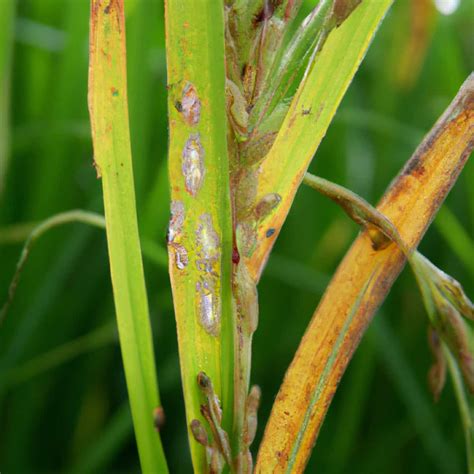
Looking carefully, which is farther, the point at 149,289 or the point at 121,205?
the point at 149,289

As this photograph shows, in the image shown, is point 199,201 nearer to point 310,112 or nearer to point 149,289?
point 310,112

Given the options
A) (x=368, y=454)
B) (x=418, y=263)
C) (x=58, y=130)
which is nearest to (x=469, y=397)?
(x=418, y=263)

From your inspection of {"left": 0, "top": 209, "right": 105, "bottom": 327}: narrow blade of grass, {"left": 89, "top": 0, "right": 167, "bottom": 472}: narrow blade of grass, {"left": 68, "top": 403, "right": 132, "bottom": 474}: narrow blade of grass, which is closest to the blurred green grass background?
{"left": 68, "top": 403, "right": 132, "bottom": 474}: narrow blade of grass

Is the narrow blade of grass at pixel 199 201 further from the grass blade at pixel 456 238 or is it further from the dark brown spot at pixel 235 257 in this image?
the grass blade at pixel 456 238

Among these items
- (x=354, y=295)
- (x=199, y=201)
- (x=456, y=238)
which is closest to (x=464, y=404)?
(x=354, y=295)

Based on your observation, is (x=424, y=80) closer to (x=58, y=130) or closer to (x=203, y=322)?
(x=58, y=130)

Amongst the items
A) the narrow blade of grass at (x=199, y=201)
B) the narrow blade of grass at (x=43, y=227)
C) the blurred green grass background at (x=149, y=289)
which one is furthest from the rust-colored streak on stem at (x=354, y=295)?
the blurred green grass background at (x=149, y=289)
